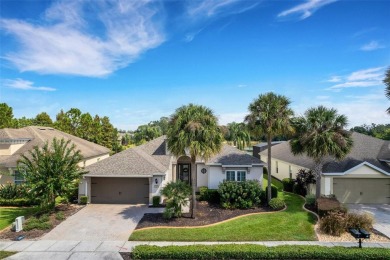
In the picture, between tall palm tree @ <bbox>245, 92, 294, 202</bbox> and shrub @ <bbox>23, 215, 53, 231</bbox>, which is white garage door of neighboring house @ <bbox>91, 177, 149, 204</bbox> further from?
tall palm tree @ <bbox>245, 92, 294, 202</bbox>

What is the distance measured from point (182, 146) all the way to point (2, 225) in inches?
495

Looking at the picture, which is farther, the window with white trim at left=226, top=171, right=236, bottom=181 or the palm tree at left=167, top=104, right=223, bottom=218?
the window with white trim at left=226, top=171, right=236, bottom=181

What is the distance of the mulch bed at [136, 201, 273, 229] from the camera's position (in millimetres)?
17266

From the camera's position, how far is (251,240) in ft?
48.5

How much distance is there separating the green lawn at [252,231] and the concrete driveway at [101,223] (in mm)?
1450

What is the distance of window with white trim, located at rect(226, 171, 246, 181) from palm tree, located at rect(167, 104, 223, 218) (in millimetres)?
6523

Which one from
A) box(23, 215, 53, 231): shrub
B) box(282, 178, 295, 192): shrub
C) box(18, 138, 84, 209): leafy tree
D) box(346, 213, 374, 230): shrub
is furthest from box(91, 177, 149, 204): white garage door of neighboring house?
box(346, 213, 374, 230): shrub

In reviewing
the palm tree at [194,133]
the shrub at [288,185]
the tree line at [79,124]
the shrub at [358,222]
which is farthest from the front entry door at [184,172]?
the tree line at [79,124]

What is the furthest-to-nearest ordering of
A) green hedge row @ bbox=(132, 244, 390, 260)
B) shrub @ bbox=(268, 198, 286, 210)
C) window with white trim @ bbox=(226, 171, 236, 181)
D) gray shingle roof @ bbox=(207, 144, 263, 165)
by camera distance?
window with white trim @ bbox=(226, 171, 236, 181) → gray shingle roof @ bbox=(207, 144, 263, 165) → shrub @ bbox=(268, 198, 286, 210) → green hedge row @ bbox=(132, 244, 390, 260)

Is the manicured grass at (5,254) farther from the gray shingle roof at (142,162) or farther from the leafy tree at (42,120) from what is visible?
the leafy tree at (42,120)

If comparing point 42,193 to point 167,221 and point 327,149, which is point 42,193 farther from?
point 327,149

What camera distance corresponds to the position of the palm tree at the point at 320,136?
62.1ft

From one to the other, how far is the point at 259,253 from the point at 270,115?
10.3 meters

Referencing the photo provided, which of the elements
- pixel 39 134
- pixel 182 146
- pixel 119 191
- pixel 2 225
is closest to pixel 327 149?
pixel 182 146
